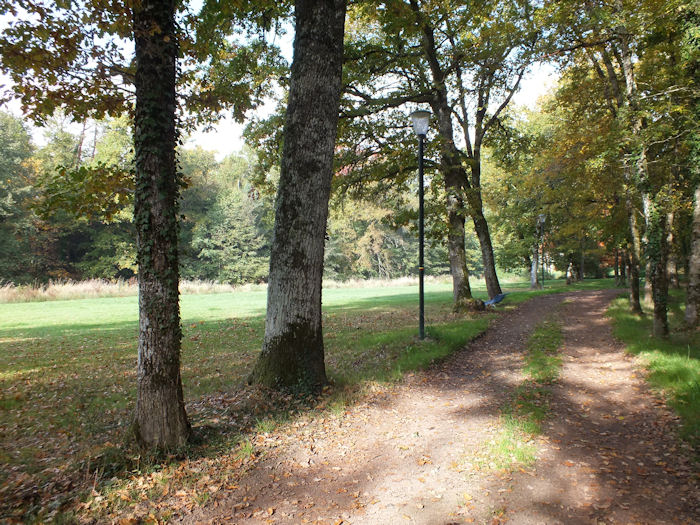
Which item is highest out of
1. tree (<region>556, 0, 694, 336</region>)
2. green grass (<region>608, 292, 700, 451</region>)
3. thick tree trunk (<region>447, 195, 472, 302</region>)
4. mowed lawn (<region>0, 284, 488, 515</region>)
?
tree (<region>556, 0, 694, 336</region>)

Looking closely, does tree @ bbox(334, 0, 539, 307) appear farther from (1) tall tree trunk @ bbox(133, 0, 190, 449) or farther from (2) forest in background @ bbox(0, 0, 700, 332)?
(1) tall tree trunk @ bbox(133, 0, 190, 449)

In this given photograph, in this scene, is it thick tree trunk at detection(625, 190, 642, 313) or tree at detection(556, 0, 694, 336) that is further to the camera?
thick tree trunk at detection(625, 190, 642, 313)

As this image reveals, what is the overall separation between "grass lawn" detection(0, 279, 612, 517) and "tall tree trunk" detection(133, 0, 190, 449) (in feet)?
1.80

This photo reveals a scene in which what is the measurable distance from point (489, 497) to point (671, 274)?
825 inches

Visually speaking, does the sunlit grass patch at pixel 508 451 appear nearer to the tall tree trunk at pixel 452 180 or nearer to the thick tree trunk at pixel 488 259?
the tall tree trunk at pixel 452 180

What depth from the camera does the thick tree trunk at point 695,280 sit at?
8.73 metres

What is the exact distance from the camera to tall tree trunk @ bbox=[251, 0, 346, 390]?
5.68m

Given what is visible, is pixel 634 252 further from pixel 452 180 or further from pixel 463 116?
pixel 463 116

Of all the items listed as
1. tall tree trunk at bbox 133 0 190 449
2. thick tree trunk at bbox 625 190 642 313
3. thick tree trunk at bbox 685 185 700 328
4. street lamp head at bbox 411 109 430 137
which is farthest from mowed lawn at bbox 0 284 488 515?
street lamp head at bbox 411 109 430 137

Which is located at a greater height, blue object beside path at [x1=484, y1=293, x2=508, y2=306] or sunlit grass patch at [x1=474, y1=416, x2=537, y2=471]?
blue object beside path at [x1=484, y1=293, x2=508, y2=306]

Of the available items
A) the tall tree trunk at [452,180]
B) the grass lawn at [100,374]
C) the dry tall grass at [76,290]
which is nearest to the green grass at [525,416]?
the grass lawn at [100,374]

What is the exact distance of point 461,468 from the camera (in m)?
3.85

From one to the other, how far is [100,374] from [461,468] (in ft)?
24.1

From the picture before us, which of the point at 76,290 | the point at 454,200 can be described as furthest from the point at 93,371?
the point at 76,290
